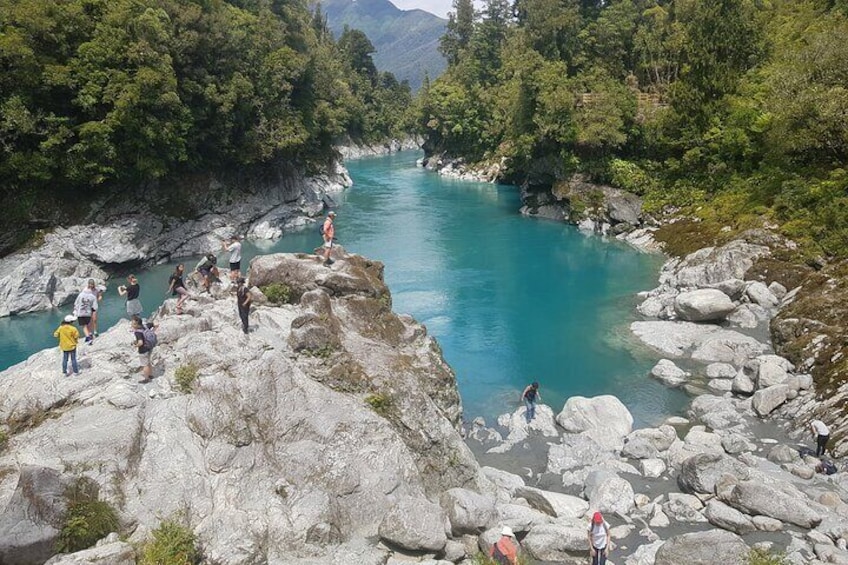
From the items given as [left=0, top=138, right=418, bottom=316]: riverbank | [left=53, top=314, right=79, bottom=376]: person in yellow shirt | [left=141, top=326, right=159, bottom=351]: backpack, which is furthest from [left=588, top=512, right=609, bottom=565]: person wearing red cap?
[left=0, top=138, right=418, bottom=316]: riverbank

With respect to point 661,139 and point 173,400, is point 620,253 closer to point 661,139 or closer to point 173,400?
point 661,139

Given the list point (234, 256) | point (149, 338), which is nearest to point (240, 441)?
point (149, 338)

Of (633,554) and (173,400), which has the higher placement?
(173,400)

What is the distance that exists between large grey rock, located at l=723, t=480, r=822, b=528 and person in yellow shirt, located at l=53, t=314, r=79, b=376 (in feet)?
62.2

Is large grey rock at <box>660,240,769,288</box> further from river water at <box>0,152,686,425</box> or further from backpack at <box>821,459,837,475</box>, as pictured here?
backpack at <box>821,459,837,475</box>

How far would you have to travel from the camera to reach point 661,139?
53.8m

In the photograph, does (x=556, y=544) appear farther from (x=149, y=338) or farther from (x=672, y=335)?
(x=672, y=335)

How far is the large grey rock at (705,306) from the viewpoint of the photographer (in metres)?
31.0

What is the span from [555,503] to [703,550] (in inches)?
172

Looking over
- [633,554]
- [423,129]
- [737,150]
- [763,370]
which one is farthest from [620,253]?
[423,129]

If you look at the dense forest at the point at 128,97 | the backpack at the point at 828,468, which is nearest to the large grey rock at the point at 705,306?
the backpack at the point at 828,468

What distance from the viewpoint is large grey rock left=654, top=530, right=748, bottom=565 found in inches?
551

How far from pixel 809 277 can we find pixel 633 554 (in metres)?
23.6

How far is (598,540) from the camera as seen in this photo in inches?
557
